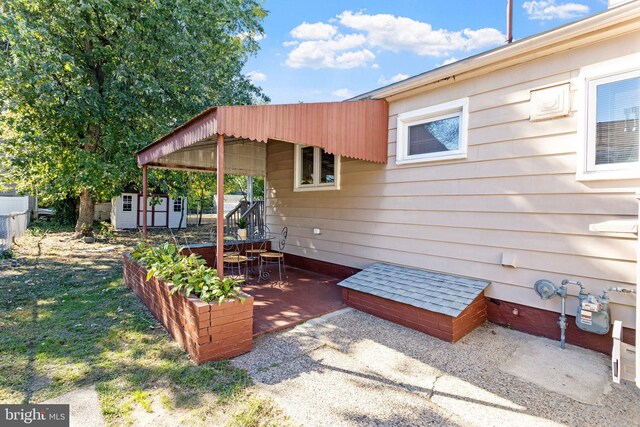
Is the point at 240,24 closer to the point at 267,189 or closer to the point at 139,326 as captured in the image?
the point at 267,189

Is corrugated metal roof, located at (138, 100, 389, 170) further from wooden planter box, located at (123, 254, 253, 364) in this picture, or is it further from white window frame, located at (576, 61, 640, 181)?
white window frame, located at (576, 61, 640, 181)

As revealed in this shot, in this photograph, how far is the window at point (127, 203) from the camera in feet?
53.2

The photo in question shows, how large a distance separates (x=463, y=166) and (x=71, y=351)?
4928mm

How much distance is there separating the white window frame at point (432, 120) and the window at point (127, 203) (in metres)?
16.1

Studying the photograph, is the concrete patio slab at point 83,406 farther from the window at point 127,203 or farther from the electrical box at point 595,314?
the window at point 127,203

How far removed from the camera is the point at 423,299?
3.76m

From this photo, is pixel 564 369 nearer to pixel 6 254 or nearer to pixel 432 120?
pixel 432 120

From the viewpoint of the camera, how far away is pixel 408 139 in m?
4.75

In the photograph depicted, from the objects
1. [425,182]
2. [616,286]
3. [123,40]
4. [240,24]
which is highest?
[240,24]

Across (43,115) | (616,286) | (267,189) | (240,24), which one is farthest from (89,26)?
(616,286)

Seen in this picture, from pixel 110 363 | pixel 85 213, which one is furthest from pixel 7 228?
pixel 110 363

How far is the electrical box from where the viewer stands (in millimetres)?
2947

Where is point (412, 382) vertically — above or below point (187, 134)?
below

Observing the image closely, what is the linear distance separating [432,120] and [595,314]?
292 cm
